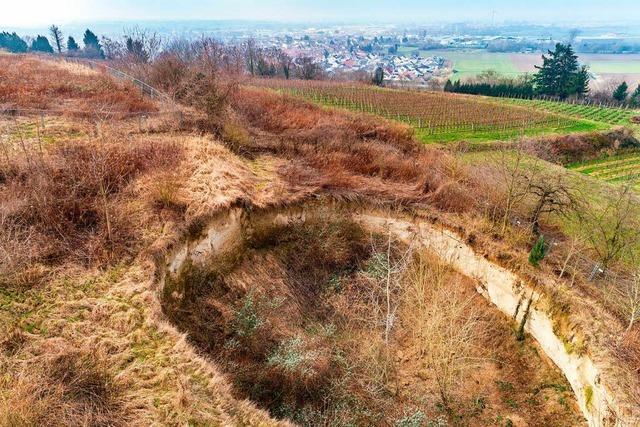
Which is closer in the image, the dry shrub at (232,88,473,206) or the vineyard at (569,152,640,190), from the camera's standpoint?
the dry shrub at (232,88,473,206)

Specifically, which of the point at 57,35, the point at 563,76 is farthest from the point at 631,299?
the point at 57,35

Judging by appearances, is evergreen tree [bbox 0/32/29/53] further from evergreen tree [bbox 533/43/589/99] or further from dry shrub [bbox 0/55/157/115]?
evergreen tree [bbox 533/43/589/99]

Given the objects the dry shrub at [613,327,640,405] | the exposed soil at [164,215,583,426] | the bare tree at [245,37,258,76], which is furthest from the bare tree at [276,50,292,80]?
the dry shrub at [613,327,640,405]

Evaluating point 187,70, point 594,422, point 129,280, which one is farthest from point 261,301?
point 187,70

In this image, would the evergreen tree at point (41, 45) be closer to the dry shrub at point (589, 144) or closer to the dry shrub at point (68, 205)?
the dry shrub at point (68, 205)

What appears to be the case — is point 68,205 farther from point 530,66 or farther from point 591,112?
point 530,66
